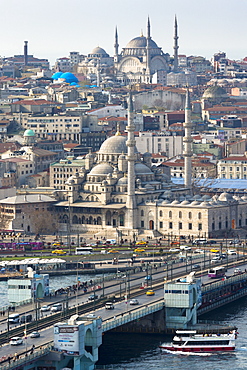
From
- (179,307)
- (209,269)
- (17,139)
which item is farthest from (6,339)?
(17,139)

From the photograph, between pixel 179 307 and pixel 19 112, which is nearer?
pixel 179 307

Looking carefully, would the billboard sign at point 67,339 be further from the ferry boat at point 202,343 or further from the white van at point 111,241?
the white van at point 111,241

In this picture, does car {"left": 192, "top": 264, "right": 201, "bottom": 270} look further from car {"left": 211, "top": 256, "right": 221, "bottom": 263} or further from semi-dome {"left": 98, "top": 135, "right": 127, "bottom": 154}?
semi-dome {"left": 98, "top": 135, "right": 127, "bottom": 154}

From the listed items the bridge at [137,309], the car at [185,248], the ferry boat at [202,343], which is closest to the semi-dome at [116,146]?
the car at [185,248]

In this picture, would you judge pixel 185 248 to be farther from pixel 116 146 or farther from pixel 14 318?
pixel 14 318

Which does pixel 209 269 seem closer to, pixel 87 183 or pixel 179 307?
pixel 179 307
